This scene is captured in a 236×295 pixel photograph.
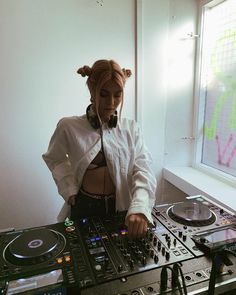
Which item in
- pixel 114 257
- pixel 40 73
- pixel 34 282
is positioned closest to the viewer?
pixel 34 282

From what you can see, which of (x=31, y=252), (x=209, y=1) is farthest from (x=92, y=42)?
(x=31, y=252)

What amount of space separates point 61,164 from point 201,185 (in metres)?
1.07

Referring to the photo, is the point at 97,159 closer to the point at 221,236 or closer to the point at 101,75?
the point at 101,75

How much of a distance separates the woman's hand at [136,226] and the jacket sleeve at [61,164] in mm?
344

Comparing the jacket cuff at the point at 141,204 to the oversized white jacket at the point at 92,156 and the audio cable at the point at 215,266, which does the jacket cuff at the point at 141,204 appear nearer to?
the oversized white jacket at the point at 92,156

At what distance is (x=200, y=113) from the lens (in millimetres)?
2027

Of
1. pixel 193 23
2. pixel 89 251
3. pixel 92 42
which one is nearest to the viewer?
pixel 89 251

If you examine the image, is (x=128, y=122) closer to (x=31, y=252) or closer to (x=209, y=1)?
(x=31, y=252)

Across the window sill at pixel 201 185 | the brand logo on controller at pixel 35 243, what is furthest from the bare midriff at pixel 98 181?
the window sill at pixel 201 185

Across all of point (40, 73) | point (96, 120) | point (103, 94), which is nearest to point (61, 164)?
point (96, 120)

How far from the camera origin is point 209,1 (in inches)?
69.7

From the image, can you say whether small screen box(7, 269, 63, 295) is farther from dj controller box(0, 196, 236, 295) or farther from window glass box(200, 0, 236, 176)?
window glass box(200, 0, 236, 176)

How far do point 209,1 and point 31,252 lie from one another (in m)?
2.00

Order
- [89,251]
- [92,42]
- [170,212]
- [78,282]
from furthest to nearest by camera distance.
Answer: [92,42], [170,212], [89,251], [78,282]
